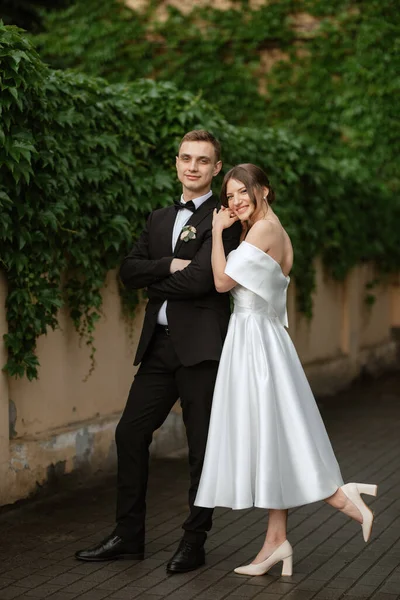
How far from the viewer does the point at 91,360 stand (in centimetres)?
805

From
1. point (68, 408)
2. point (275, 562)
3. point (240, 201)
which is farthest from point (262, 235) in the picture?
point (68, 408)

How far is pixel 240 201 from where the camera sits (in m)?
5.43

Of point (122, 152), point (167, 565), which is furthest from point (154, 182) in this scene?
point (167, 565)

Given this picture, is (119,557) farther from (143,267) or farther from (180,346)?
(143,267)

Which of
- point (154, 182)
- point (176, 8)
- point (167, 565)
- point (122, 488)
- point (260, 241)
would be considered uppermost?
point (176, 8)

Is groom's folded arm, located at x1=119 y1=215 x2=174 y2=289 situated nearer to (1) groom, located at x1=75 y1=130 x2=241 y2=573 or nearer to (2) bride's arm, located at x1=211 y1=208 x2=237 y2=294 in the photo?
(1) groom, located at x1=75 y1=130 x2=241 y2=573

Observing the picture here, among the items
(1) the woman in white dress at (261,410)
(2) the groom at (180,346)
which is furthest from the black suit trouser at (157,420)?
(1) the woman in white dress at (261,410)

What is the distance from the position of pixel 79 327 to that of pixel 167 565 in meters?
2.63

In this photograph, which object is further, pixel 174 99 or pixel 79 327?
pixel 174 99

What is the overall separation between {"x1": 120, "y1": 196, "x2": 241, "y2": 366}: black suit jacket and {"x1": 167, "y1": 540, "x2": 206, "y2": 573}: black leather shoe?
921 millimetres

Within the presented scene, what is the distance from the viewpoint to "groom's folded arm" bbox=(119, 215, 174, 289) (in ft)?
18.4

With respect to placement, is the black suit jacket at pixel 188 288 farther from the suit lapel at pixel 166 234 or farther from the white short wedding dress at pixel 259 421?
the white short wedding dress at pixel 259 421

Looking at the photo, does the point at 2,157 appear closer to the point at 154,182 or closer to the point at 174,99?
the point at 154,182

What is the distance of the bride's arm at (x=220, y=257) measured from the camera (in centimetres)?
538
